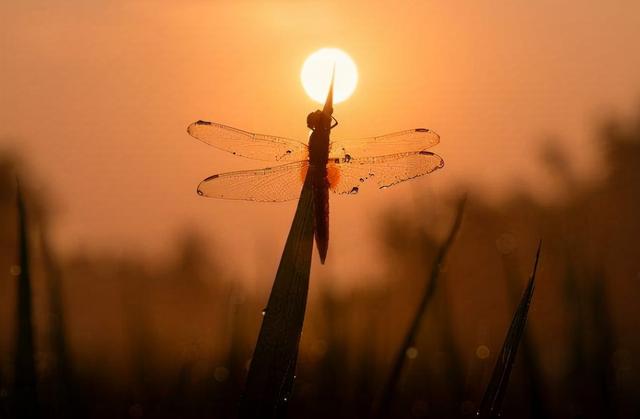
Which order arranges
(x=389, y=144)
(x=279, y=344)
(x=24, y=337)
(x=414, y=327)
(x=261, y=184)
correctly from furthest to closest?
(x=389, y=144), (x=261, y=184), (x=414, y=327), (x=24, y=337), (x=279, y=344)

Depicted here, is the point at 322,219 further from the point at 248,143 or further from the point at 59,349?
the point at 248,143

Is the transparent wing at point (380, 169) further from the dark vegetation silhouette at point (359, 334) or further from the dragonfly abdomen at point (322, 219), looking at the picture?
the dragonfly abdomen at point (322, 219)

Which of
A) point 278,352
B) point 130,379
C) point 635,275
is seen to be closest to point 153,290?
point 130,379

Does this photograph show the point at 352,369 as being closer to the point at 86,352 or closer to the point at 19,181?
the point at 86,352

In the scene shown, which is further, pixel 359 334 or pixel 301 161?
pixel 301 161

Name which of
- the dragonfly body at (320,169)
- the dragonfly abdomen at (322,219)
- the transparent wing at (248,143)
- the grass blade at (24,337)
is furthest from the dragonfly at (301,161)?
the grass blade at (24,337)

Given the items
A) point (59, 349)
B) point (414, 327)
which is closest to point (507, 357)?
point (414, 327)
